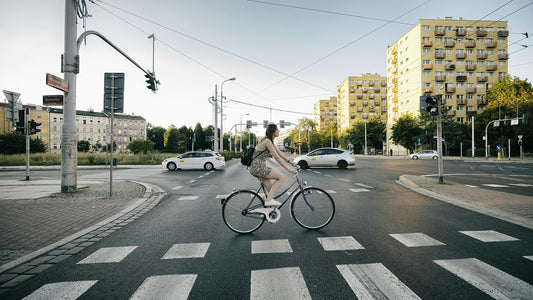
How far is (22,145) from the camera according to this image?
2454 inches

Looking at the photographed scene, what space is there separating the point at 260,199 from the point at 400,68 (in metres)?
78.1

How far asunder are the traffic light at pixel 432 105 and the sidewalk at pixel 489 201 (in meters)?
2.69

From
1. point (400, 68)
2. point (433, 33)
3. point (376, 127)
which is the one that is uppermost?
point (433, 33)

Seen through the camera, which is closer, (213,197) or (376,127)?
(213,197)

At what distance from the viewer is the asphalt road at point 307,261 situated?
264 cm

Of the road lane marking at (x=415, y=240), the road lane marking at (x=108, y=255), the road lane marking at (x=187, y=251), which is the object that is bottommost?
the road lane marking at (x=108, y=255)

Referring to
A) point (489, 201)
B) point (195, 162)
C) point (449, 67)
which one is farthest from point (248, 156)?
point (449, 67)

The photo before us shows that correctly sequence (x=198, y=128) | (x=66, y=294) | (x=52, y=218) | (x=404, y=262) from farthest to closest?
(x=198, y=128), (x=52, y=218), (x=404, y=262), (x=66, y=294)

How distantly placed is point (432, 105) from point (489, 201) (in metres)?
4.59

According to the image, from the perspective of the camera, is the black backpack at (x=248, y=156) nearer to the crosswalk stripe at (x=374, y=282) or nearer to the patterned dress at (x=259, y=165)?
the patterned dress at (x=259, y=165)

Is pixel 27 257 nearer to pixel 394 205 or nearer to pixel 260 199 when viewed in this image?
pixel 260 199

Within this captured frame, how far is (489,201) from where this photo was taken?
6957mm

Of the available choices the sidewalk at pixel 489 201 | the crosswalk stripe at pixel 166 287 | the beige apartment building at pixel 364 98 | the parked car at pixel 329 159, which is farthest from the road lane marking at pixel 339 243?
the beige apartment building at pixel 364 98

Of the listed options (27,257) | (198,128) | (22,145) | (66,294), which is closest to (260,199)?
(66,294)
